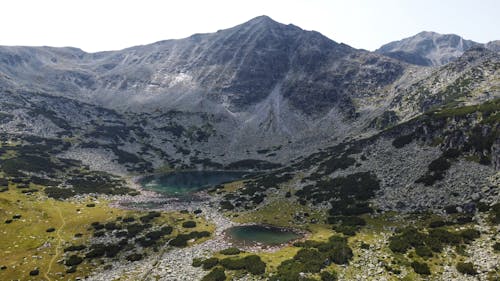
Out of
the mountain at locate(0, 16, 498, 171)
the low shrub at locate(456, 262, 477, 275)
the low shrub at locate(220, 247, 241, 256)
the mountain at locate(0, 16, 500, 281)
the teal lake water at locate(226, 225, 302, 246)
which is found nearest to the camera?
the low shrub at locate(456, 262, 477, 275)

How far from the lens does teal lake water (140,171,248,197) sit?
97.1 m

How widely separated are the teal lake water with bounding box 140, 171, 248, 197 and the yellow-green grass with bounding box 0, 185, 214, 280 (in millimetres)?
23098

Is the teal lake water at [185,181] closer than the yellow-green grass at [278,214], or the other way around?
the yellow-green grass at [278,214]

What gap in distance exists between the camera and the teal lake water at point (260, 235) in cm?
5212

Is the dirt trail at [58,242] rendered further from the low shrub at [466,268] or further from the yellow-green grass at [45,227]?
the low shrub at [466,268]

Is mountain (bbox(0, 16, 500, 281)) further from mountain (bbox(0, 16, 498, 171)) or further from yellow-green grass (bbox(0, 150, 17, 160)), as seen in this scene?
mountain (bbox(0, 16, 498, 171))

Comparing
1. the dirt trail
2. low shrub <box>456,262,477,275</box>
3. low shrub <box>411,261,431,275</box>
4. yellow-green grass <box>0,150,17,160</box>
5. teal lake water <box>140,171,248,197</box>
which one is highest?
yellow-green grass <box>0,150,17,160</box>

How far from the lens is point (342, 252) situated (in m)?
41.8

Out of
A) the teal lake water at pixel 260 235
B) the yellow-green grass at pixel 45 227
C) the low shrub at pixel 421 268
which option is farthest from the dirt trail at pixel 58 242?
the low shrub at pixel 421 268

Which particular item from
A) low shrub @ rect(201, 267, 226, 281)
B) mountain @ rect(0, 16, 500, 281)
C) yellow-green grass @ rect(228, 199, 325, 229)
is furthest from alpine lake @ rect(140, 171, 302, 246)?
low shrub @ rect(201, 267, 226, 281)

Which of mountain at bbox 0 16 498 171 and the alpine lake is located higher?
mountain at bbox 0 16 498 171

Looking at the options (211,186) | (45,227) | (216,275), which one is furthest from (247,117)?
(216,275)

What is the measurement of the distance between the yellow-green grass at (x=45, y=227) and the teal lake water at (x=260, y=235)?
5.67 meters

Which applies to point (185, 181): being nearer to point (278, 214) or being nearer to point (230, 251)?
point (278, 214)
